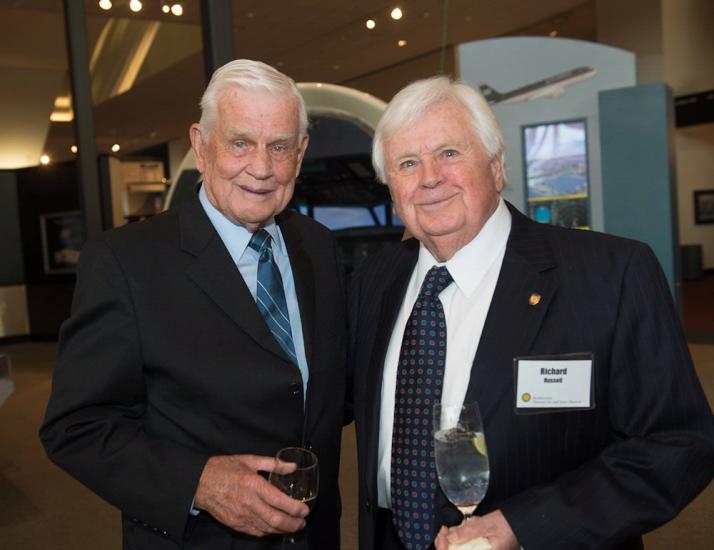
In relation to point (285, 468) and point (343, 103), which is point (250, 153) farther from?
point (343, 103)

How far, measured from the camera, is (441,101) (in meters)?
1.75

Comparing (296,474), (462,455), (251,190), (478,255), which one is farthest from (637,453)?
(251,190)

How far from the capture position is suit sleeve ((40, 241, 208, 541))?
5.32ft

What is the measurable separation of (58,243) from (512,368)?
12323 millimetres

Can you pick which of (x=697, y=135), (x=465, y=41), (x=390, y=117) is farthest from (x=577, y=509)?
(x=697, y=135)

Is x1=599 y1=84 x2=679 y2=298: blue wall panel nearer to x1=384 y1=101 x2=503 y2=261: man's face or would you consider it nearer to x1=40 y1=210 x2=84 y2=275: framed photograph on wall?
x1=384 y1=101 x2=503 y2=261: man's face

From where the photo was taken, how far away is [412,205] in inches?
71.1

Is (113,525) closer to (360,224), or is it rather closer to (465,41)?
(360,224)

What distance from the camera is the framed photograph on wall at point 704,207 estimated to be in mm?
17297

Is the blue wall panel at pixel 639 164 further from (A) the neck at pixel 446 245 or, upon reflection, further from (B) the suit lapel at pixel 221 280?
(B) the suit lapel at pixel 221 280

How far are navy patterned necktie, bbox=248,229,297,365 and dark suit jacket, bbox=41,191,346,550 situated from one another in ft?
0.21

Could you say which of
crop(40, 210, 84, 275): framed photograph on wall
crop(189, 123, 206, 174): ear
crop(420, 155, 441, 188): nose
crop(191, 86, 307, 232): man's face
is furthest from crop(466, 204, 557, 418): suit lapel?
crop(40, 210, 84, 275): framed photograph on wall

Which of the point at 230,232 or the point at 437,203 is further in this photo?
the point at 230,232

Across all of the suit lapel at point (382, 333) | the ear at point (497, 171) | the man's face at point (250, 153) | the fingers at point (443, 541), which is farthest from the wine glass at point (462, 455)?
the man's face at point (250, 153)
